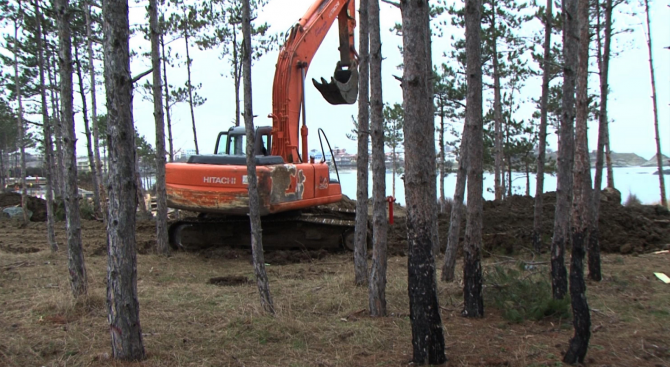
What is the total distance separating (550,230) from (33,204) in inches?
649

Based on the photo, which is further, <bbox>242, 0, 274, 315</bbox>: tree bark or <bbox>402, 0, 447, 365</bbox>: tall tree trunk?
<bbox>242, 0, 274, 315</bbox>: tree bark

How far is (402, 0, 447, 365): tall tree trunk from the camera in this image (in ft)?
13.3

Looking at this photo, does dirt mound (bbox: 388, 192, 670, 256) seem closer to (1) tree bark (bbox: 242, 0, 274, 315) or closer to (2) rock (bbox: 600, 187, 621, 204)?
(2) rock (bbox: 600, 187, 621, 204)

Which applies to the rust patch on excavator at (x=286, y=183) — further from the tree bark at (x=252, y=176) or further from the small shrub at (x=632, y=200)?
the small shrub at (x=632, y=200)

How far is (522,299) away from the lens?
231 inches

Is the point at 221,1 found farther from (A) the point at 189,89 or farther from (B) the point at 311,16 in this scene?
(B) the point at 311,16

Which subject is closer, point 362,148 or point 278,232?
point 362,148

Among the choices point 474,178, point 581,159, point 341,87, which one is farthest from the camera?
point 341,87

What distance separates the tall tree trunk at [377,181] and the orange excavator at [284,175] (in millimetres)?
2743

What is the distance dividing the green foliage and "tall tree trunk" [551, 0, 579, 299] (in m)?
0.20

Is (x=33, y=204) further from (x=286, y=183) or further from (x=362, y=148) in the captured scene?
(x=362, y=148)

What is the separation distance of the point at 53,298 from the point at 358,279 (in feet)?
11.8

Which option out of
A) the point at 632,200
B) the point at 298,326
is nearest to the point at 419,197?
the point at 298,326

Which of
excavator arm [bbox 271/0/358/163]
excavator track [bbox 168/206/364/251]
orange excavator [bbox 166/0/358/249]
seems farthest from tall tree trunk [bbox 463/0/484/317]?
excavator track [bbox 168/206/364/251]
